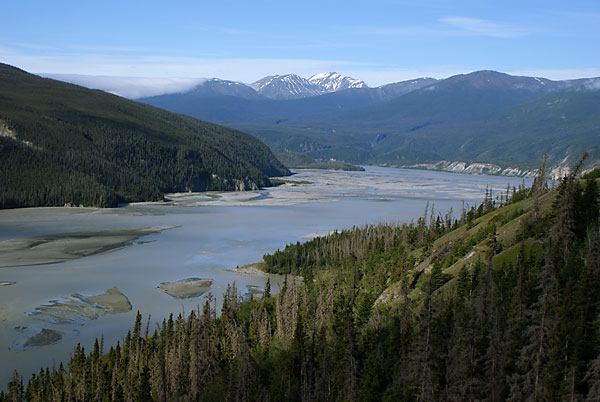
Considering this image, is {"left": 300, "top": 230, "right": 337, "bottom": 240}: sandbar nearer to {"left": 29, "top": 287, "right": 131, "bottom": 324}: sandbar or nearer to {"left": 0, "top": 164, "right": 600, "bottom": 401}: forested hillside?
{"left": 0, "top": 164, "right": 600, "bottom": 401}: forested hillside

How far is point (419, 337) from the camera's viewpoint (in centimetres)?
2809

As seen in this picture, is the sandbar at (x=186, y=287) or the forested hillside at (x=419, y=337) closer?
the forested hillside at (x=419, y=337)

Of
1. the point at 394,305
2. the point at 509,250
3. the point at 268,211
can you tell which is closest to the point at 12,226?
the point at 268,211

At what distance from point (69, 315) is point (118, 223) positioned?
203ft

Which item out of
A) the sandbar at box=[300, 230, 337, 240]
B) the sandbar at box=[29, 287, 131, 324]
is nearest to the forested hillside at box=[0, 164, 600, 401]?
the sandbar at box=[29, 287, 131, 324]

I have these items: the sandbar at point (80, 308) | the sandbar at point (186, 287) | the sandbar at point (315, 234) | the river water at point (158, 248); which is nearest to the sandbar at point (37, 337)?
the river water at point (158, 248)

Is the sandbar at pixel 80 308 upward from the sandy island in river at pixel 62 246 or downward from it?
downward

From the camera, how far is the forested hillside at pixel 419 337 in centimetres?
2642

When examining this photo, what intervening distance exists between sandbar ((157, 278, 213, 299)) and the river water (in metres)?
1.10

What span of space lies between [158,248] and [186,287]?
82.7 ft

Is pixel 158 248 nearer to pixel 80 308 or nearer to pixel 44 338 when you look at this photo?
pixel 80 308

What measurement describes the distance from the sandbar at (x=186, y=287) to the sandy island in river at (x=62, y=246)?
1947 cm

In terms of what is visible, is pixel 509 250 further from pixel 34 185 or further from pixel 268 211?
pixel 34 185

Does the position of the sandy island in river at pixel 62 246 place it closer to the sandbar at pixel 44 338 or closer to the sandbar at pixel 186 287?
the sandbar at pixel 186 287
